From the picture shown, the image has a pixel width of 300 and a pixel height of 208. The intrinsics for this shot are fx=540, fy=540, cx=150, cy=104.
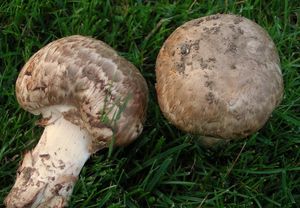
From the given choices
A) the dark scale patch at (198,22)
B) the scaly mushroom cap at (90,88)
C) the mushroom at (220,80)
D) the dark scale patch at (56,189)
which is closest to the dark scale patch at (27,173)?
the dark scale patch at (56,189)

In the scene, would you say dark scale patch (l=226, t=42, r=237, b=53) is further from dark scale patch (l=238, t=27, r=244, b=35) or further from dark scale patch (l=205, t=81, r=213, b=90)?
dark scale patch (l=205, t=81, r=213, b=90)

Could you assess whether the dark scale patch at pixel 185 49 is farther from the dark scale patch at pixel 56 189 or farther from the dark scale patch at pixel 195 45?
the dark scale patch at pixel 56 189

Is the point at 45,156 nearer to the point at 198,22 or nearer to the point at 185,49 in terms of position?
the point at 185,49

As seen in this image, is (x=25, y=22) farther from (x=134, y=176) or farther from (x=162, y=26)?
(x=134, y=176)

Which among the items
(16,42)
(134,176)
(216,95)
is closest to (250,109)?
(216,95)

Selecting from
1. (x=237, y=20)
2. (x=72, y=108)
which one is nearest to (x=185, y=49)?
(x=237, y=20)

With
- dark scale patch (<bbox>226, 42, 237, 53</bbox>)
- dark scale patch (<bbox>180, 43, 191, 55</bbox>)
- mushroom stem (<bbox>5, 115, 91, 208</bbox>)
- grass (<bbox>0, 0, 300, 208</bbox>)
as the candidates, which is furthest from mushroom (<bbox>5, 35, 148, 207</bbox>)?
dark scale patch (<bbox>226, 42, 237, 53</bbox>)

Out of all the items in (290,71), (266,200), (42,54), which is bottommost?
(266,200)
